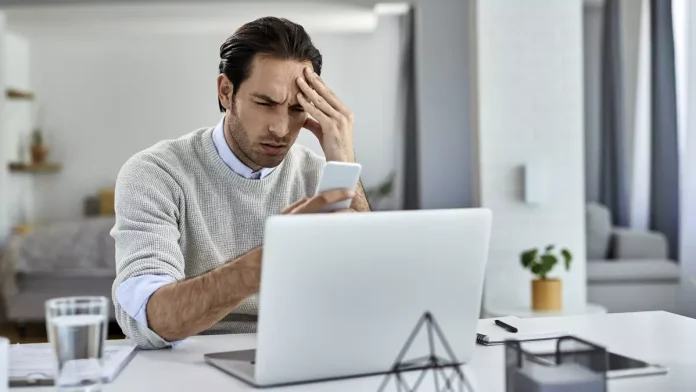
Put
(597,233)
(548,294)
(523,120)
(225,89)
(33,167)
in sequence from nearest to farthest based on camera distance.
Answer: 1. (225,89)
2. (548,294)
3. (523,120)
4. (597,233)
5. (33,167)

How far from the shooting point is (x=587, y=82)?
6.77m

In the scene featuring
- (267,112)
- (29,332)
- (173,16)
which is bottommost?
(29,332)

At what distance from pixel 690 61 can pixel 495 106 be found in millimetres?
1220

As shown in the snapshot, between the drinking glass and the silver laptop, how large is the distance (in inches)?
8.2

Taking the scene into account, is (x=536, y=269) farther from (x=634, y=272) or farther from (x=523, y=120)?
(x=634, y=272)

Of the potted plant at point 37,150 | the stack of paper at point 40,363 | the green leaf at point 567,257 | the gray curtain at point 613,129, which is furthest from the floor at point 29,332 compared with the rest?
the stack of paper at point 40,363

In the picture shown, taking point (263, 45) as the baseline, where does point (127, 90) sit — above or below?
above

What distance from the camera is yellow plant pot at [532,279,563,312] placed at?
3.87 metres

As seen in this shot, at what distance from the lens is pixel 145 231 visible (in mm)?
1660

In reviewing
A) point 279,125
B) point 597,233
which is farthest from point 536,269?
point 279,125

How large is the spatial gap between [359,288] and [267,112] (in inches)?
36.2

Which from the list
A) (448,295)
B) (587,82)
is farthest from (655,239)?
(448,295)

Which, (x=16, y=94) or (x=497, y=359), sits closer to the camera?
(x=497, y=359)

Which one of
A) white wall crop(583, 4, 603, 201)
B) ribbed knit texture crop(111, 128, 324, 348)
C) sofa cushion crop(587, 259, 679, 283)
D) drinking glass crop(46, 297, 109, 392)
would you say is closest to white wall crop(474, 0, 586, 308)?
sofa cushion crop(587, 259, 679, 283)
